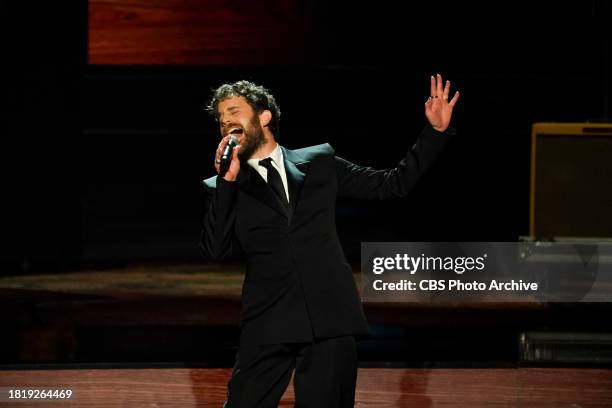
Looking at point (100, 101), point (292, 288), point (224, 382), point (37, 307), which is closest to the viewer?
point (292, 288)

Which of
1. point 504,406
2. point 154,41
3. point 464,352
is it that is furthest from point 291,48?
point 504,406

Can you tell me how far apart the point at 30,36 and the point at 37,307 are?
1.51m

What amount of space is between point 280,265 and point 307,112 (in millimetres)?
3459

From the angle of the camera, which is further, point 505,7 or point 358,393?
point 505,7

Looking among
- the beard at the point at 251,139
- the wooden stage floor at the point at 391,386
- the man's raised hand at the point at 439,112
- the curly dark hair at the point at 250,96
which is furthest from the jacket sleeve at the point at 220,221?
the wooden stage floor at the point at 391,386

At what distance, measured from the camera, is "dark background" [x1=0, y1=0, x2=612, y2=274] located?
5359 millimetres

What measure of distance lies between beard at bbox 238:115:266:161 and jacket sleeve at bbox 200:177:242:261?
10 centimetres

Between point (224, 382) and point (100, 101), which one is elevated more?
point (100, 101)

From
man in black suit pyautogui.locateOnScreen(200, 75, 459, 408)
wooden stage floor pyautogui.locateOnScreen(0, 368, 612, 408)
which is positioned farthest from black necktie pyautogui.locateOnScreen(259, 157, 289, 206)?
wooden stage floor pyautogui.locateOnScreen(0, 368, 612, 408)

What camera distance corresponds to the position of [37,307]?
14.6 ft

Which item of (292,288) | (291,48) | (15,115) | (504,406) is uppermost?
(291,48)

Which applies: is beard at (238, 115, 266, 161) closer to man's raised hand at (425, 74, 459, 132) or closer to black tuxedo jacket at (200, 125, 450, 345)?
black tuxedo jacket at (200, 125, 450, 345)

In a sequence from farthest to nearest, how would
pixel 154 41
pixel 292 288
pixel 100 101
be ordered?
pixel 100 101, pixel 154 41, pixel 292 288

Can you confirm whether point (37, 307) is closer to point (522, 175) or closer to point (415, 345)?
point (415, 345)
